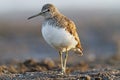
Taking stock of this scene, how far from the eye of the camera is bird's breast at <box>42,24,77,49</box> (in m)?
13.3

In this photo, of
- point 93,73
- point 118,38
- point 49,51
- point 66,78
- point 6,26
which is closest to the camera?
point 66,78

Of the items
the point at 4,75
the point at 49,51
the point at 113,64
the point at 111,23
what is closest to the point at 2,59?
the point at 49,51

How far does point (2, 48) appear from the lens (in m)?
25.0

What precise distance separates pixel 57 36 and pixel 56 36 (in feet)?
0.07

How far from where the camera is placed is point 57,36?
1334 centimetres

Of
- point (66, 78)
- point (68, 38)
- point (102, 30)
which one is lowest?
point (66, 78)

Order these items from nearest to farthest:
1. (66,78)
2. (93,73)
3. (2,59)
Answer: (66,78) < (93,73) < (2,59)

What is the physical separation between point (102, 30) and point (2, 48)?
7.18 m

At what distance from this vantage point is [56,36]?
13328mm

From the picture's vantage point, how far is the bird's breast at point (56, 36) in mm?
13297

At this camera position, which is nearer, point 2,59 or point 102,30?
point 2,59

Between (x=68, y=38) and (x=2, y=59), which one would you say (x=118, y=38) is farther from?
(x=68, y=38)

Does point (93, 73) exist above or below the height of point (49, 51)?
below

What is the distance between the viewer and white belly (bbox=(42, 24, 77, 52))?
43.6ft
